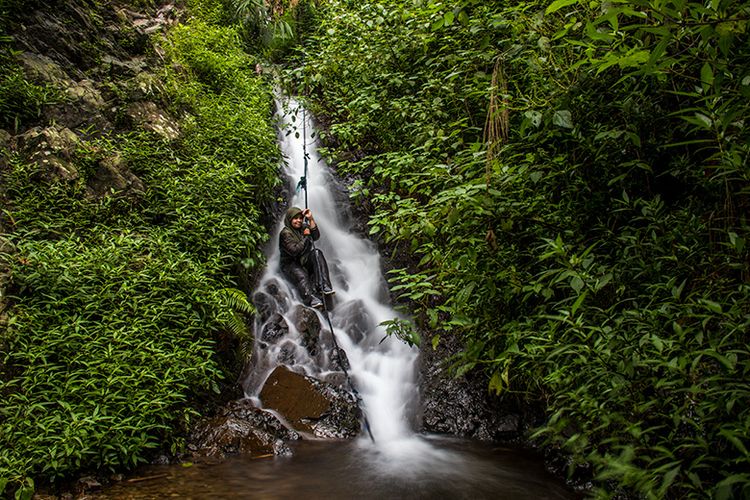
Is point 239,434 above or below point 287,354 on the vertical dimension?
below

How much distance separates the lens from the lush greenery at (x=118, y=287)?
3592mm

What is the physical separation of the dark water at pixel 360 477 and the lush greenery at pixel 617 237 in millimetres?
764

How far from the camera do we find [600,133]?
2.85 metres

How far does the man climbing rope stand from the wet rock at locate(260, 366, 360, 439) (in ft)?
5.21

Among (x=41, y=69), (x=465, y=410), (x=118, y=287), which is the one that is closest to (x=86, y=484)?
(x=118, y=287)

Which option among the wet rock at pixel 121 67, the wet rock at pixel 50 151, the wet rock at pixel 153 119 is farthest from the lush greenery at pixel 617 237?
the wet rock at pixel 121 67

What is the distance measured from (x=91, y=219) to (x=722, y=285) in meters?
6.17

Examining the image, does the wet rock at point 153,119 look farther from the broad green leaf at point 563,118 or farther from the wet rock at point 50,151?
the broad green leaf at point 563,118

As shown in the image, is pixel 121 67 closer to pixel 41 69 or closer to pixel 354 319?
pixel 41 69

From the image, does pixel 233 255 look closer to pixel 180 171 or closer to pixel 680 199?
pixel 180 171

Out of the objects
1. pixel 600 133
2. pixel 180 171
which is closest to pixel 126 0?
pixel 180 171

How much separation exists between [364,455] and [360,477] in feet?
2.02

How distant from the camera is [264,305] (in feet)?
21.7

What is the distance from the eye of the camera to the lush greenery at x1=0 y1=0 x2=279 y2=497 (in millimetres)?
3592
